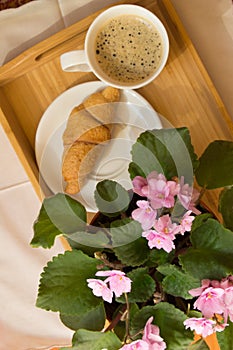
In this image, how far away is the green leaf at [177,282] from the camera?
0.58m

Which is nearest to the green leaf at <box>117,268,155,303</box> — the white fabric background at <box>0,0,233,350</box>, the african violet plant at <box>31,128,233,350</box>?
the african violet plant at <box>31,128,233,350</box>

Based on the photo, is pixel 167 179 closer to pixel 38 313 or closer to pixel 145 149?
pixel 145 149

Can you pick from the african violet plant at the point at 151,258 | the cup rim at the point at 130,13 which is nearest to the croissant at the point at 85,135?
the cup rim at the point at 130,13

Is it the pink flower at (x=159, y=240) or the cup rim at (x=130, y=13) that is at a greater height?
the cup rim at (x=130, y=13)

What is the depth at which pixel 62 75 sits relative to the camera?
0.82 metres

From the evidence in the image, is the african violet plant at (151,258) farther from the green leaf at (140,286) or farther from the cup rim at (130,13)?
the cup rim at (130,13)

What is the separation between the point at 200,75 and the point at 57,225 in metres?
0.34

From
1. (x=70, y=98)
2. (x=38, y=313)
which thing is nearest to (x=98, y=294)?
(x=70, y=98)

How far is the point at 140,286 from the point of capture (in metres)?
0.60

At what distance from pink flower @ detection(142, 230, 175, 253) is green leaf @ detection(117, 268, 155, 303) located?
→ 0.17 ft

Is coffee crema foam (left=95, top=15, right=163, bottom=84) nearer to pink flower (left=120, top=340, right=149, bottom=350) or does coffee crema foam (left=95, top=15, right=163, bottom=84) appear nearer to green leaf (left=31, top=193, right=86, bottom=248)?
green leaf (left=31, top=193, right=86, bottom=248)

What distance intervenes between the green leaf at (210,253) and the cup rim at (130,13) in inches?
10.9

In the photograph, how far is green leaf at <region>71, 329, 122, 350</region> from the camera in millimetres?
576

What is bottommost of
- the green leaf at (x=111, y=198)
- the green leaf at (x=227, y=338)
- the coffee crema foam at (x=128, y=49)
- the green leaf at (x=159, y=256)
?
the green leaf at (x=227, y=338)
